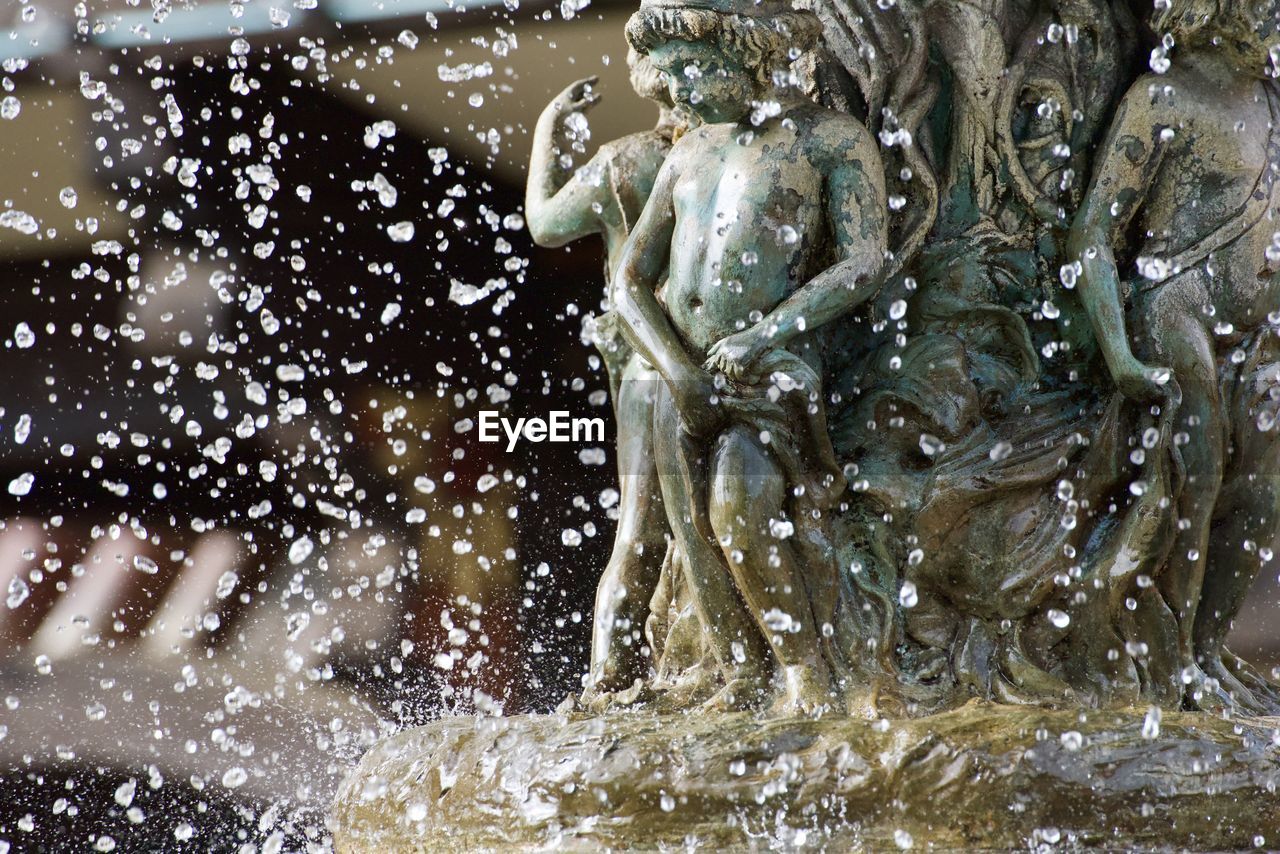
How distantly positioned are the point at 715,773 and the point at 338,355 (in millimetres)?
4111

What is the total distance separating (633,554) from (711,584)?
1.11 feet

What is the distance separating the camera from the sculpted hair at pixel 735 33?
285cm

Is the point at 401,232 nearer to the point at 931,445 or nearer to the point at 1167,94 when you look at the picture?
the point at 931,445

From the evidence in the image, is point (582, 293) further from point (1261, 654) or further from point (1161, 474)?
point (1161, 474)

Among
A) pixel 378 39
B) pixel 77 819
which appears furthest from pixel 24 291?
pixel 77 819

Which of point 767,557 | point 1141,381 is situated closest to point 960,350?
point 1141,381

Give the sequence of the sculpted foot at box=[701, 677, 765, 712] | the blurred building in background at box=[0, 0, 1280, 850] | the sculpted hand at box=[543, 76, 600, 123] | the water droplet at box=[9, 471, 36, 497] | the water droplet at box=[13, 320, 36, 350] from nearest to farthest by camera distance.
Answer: the sculpted foot at box=[701, 677, 765, 712] → the sculpted hand at box=[543, 76, 600, 123] → the blurred building in background at box=[0, 0, 1280, 850] → the water droplet at box=[9, 471, 36, 497] → the water droplet at box=[13, 320, 36, 350]

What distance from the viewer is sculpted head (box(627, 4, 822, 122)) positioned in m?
2.85

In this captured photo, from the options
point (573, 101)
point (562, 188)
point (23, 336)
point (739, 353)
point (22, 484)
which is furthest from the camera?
point (23, 336)

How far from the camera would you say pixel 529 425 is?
6.21 meters

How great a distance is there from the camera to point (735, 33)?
2854 mm

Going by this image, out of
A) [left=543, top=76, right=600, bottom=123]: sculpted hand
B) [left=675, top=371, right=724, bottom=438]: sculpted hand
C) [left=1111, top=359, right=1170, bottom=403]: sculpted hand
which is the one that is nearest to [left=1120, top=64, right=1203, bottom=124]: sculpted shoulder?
[left=1111, top=359, right=1170, bottom=403]: sculpted hand

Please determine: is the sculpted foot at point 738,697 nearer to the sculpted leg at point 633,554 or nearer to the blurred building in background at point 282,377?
the sculpted leg at point 633,554

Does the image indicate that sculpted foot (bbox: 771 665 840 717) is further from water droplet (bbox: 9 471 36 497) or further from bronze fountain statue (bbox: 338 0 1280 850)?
water droplet (bbox: 9 471 36 497)
